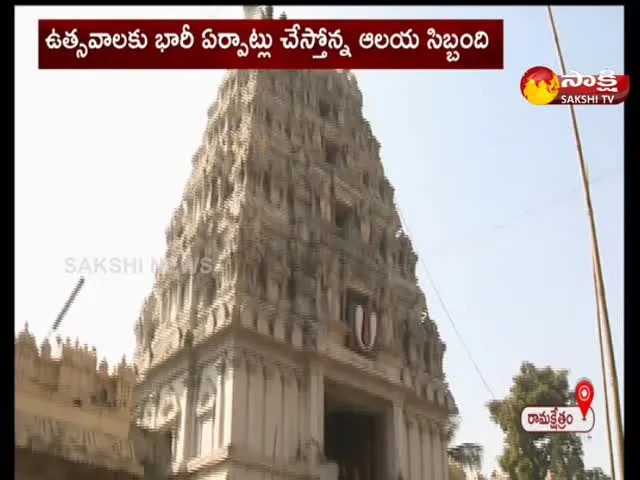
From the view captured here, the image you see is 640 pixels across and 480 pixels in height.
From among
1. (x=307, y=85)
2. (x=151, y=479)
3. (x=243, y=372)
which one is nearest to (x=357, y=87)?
(x=307, y=85)

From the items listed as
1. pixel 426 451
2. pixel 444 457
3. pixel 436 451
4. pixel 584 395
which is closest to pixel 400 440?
pixel 426 451

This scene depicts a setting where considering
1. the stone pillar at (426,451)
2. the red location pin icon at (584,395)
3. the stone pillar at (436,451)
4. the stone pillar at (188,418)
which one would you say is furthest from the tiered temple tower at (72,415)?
the red location pin icon at (584,395)

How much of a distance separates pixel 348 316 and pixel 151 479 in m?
8.35

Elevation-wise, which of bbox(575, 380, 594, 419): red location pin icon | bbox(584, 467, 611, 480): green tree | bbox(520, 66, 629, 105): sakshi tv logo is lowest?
bbox(584, 467, 611, 480): green tree

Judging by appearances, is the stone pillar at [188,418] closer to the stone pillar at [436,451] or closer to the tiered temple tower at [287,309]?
the tiered temple tower at [287,309]

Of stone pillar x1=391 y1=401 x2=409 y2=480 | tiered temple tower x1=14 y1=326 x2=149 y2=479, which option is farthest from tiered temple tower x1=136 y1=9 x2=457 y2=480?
tiered temple tower x1=14 y1=326 x2=149 y2=479

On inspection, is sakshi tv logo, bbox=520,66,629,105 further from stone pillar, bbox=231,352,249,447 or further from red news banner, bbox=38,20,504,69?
stone pillar, bbox=231,352,249,447

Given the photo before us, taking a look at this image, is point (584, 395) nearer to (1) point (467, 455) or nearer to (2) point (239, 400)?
(2) point (239, 400)

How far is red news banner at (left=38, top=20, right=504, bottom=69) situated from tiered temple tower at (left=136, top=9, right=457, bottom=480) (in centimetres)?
535

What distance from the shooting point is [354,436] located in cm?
3059

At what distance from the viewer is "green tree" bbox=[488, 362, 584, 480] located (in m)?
34.3

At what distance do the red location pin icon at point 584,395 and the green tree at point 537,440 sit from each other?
44.5 ft

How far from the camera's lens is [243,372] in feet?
80.9
